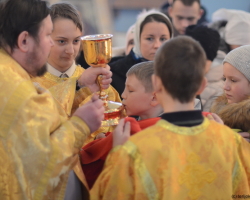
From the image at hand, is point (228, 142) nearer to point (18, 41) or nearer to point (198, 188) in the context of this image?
point (198, 188)

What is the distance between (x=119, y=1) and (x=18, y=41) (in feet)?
26.4

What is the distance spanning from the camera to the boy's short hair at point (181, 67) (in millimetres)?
1667

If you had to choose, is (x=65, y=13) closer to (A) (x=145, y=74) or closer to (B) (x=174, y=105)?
(A) (x=145, y=74)

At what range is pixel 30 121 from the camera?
1.80 meters

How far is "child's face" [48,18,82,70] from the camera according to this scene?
271 cm

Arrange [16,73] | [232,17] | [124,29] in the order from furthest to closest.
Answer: [124,29], [232,17], [16,73]

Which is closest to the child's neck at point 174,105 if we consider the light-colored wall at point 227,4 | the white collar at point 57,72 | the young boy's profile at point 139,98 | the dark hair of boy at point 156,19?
the young boy's profile at point 139,98

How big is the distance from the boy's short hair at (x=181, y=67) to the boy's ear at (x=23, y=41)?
2.14 ft

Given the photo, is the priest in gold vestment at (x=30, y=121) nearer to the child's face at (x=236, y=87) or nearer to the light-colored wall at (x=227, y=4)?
the child's face at (x=236, y=87)

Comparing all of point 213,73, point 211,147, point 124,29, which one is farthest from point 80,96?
point 124,29

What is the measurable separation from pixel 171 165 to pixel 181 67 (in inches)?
15.9

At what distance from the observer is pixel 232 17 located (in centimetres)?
498

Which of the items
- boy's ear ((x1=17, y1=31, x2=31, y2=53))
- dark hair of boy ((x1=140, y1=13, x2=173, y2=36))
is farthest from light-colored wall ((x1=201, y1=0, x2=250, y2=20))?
boy's ear ((x1=17, y1=31, x2=31, y2=53))

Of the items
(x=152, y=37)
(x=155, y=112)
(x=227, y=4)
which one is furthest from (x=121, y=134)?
(x=227, y=4)
